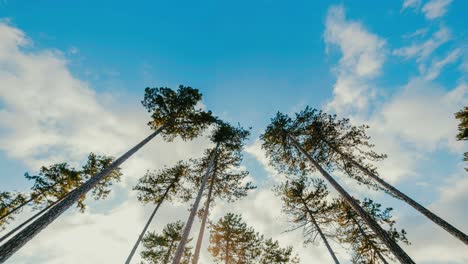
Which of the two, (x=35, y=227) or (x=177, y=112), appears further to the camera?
(x=177, y=112)

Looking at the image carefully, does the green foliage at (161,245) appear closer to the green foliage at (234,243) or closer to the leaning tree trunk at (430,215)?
the green foliage at (234,243)

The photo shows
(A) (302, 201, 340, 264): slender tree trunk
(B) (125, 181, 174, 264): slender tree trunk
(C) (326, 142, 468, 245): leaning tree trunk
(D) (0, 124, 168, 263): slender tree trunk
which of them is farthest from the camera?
(B) (125, 181, 174, 264): slender tree trunk

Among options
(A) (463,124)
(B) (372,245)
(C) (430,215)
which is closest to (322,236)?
(B) (372,245)

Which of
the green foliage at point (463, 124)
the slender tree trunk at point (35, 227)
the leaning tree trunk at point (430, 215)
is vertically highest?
the green foliage at point (463, 124)

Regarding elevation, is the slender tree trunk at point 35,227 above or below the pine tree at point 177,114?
below

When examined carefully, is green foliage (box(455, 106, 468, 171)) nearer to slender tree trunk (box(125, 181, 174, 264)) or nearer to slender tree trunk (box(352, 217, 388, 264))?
slender tree trunk (box(352, 217, 388, 264))

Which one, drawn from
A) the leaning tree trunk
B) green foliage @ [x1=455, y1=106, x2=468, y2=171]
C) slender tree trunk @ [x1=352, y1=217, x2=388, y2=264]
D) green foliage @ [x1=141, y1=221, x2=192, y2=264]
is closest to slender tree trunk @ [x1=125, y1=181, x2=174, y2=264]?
green foliage @ [x1=141, y1=221, x2=192, y2=264]

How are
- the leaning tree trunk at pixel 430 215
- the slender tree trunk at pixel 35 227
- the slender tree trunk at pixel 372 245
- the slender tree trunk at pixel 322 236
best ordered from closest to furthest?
1. the slender tree trunk at pixel 35 227
2. the leaning tree trunk at pixel 430 215
3. the slender tree trunk at pixel 372 245
4. the slender tree trunk at pixel 322 236

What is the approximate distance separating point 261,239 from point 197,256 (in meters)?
8.26

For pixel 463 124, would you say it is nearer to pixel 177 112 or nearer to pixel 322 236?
pixel 322 236

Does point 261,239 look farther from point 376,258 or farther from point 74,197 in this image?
point 74,197

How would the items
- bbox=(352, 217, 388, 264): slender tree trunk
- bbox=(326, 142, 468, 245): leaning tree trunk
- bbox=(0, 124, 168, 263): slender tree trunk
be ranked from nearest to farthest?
bbox=(0, 124, 168, 263): slender tree trunk → bbox=(326, 142, 468, 245): leaning tree trunk → bbox=(352, 217, 388, 264): slender tree trunk

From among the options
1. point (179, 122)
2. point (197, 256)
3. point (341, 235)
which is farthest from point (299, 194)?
point (179, 122)

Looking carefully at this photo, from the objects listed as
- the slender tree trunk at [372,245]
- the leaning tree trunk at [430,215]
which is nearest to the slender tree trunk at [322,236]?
the slender tree trunk at [372,245]
